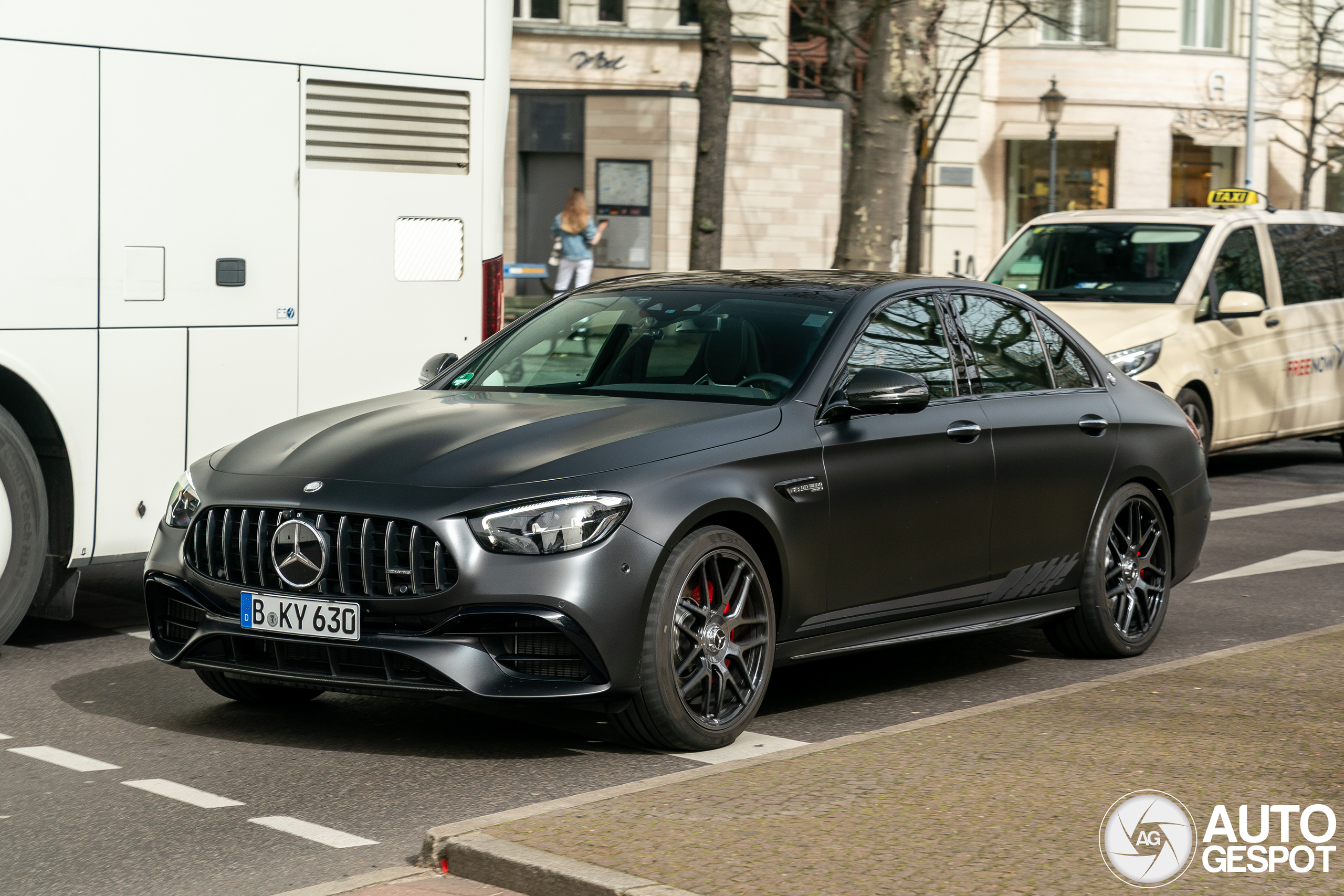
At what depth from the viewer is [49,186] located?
7535mm

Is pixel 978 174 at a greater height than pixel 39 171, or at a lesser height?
greater

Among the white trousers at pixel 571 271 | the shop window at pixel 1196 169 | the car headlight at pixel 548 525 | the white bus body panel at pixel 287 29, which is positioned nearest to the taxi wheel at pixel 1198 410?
the white bus body panel at pixel 287 29

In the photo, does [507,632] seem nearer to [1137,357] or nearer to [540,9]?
[1137,357]

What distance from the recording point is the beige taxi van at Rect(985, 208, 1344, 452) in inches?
521

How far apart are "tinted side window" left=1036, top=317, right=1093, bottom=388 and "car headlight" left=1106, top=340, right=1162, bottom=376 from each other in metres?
4.99

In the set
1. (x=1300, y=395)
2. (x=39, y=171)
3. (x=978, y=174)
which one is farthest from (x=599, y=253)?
(x=39, y=171)

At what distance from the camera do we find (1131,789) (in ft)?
17.4

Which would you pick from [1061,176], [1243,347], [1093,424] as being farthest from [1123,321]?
[1061,176]

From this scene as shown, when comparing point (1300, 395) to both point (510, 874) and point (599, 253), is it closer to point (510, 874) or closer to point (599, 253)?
point (510, 874)

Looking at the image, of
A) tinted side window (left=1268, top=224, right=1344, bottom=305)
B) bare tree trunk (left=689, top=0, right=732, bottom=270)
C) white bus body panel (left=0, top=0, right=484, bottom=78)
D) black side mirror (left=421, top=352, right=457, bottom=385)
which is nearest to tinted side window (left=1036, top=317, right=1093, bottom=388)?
black side mirror (left=421, top=352, right=457, bottom=385)

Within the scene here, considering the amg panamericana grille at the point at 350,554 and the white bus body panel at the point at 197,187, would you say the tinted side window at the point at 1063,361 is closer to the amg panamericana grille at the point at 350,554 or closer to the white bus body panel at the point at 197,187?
the amg panamericana grille at the point at 350,554

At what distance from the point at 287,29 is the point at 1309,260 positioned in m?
9.30

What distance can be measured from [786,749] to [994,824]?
1.02 meters

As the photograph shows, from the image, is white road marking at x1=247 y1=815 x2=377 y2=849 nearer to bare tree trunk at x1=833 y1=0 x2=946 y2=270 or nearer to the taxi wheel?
the taxi wheel
